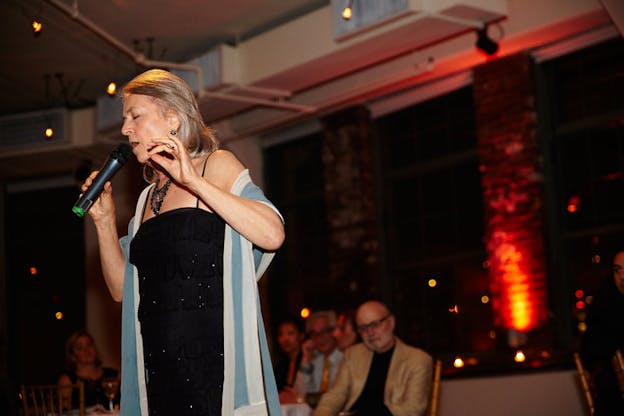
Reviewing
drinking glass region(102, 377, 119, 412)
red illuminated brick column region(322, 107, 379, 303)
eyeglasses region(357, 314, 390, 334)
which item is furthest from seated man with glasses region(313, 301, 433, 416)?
red illuminated brick column region(322, 107, 379, 303)

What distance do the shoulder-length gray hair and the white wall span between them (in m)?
4.18

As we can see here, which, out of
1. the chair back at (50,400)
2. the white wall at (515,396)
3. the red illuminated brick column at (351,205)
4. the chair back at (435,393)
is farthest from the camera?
the red illuminated brick column at (351,205)

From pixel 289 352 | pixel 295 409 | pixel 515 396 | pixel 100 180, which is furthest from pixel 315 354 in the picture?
pixel 100 180

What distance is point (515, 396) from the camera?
5.74 metres

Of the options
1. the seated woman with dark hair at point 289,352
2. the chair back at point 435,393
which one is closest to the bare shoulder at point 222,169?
the chair back at point 435,393

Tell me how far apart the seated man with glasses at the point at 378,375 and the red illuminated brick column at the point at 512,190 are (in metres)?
1.84

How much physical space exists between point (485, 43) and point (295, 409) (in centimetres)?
286

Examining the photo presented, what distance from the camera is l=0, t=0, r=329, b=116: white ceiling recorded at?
664 centimetres

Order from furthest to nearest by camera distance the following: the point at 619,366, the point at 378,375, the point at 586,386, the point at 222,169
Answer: the point at 378,375 → the point at 586,386 → the point at 619,366 → the point at 222,169

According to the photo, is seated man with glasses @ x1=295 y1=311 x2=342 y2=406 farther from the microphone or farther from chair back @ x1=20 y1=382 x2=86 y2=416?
the microphone

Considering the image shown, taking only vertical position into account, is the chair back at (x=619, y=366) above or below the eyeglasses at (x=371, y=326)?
below

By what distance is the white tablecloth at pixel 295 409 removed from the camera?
4.60 metres

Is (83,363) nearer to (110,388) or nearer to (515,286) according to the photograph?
(110,388)

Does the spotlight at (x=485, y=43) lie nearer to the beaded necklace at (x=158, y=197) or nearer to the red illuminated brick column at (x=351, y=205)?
the red illuminated brick column at (x=351, y=205)
